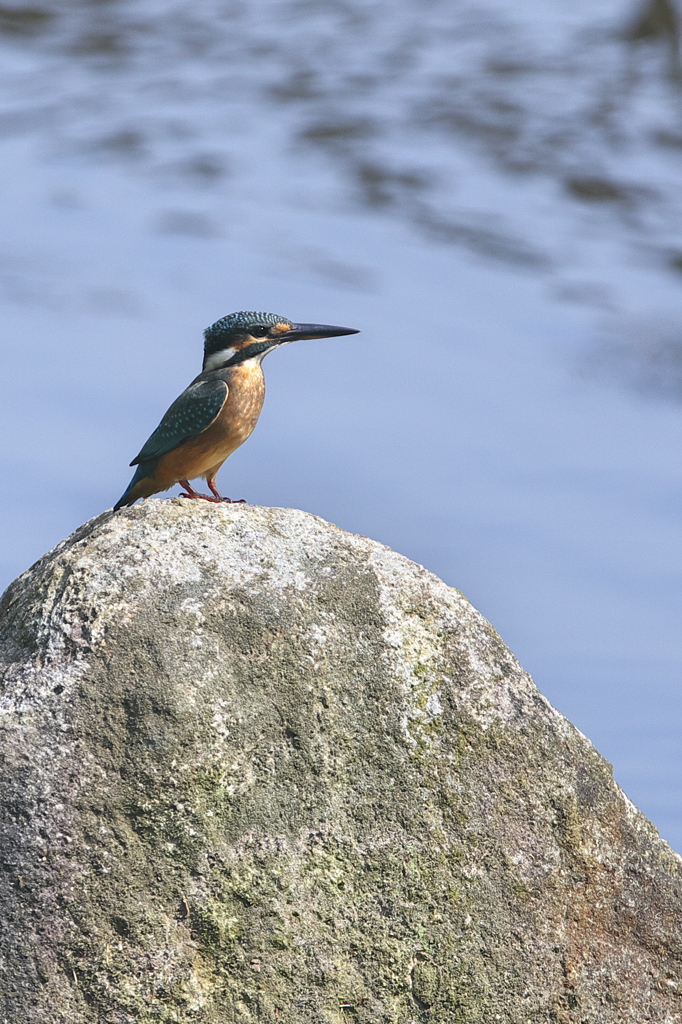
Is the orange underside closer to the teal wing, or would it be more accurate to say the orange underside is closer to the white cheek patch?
the teal wing

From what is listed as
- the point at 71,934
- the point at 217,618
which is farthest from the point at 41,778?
the point at 217,618

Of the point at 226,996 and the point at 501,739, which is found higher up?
the point at 501,739

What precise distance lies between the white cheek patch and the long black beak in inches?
9.4

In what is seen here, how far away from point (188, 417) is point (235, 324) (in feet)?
1.78

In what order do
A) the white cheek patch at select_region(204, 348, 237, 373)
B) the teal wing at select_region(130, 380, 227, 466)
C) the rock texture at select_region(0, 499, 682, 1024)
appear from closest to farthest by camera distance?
the rock texture at select_region(0, 499, 682, 1024)
the teal wing at select_region(130, 380, 227, 466)
the white cheek patch at select_region(204, 348, 237, 373)

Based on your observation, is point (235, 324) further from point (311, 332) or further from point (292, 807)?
point (292, 807)

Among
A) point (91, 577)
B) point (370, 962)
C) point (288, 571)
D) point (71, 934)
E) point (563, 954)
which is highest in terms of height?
point (288, 571)

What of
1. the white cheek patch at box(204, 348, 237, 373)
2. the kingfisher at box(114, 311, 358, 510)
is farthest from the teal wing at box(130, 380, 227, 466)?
the white cheek patch at box(204, 348, 237, 373)

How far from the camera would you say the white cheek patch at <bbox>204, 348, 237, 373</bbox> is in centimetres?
501

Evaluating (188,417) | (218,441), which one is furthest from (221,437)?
(188,417)

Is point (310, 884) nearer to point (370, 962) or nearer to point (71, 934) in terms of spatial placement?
point (370, 962)

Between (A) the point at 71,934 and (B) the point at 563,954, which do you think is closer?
(A) the point at 71,934

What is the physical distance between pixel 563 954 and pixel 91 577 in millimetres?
2105

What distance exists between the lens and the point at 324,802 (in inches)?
153
